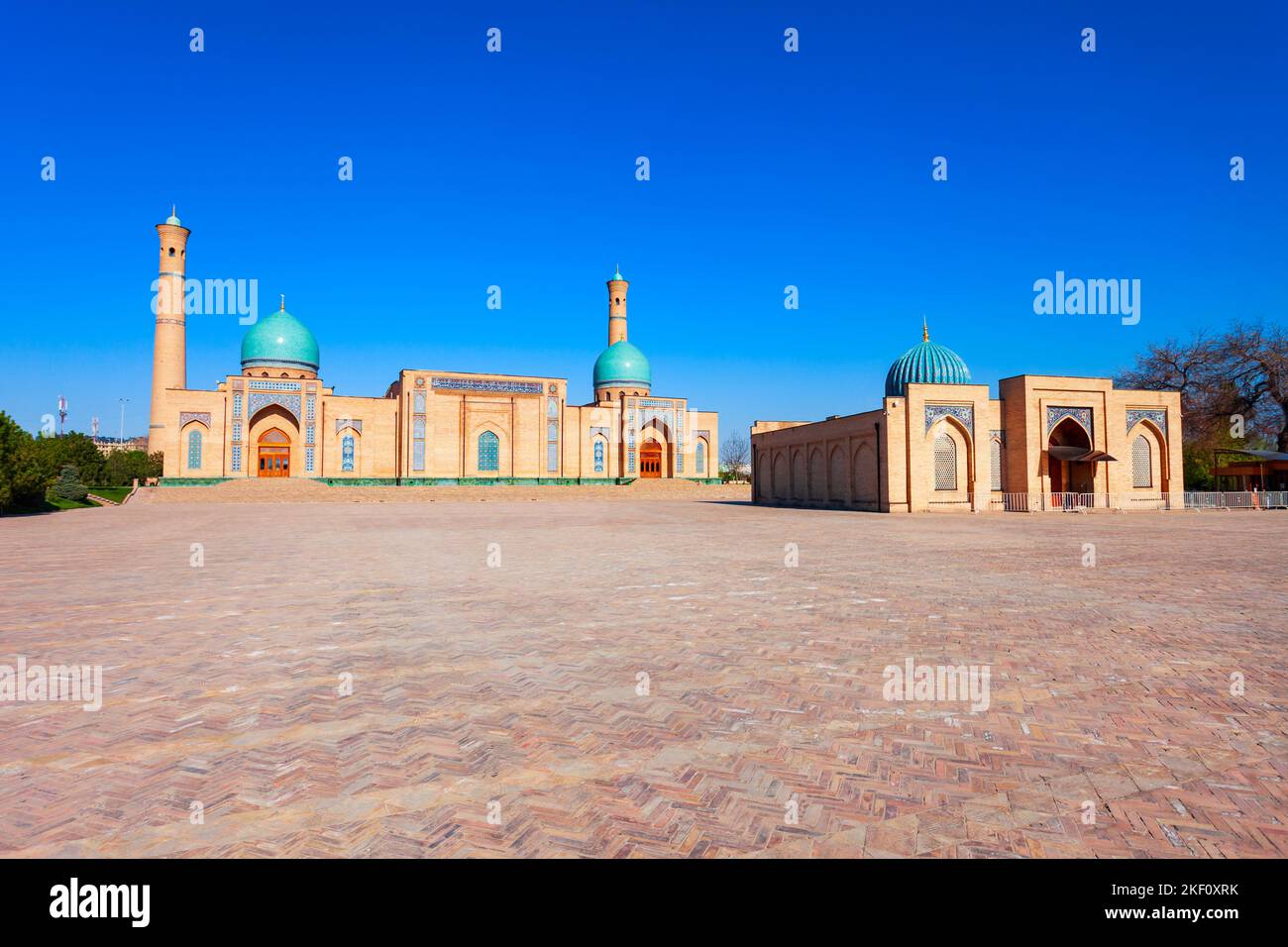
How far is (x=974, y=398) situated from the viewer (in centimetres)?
2777

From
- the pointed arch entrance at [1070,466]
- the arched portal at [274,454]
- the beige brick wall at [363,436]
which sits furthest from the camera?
the beige brick wall at [363,436]

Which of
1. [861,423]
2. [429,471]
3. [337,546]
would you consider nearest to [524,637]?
[337,546]

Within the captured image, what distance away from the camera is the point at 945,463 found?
27.6 meters

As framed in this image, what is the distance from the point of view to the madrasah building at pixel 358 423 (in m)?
40.7

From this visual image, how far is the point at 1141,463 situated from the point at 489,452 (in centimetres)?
3524

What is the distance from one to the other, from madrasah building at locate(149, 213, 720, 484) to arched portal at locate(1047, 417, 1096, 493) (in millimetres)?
27214

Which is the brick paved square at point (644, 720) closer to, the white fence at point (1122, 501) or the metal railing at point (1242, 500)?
the white fence at point (1122, 501)

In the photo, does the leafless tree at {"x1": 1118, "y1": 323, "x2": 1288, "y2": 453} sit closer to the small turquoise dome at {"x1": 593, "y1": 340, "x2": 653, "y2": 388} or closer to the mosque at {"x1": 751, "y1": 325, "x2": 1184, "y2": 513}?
the mosque at {"x1": 751, "y1": 325, "x2": 1184, "y2": 513}

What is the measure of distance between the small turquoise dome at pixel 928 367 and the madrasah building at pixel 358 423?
19946mm

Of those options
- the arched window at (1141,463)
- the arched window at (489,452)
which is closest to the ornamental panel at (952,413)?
the arched window at (1141,463)

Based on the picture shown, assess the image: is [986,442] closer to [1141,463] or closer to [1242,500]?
[1141,463]

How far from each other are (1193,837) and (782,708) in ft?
6.17
